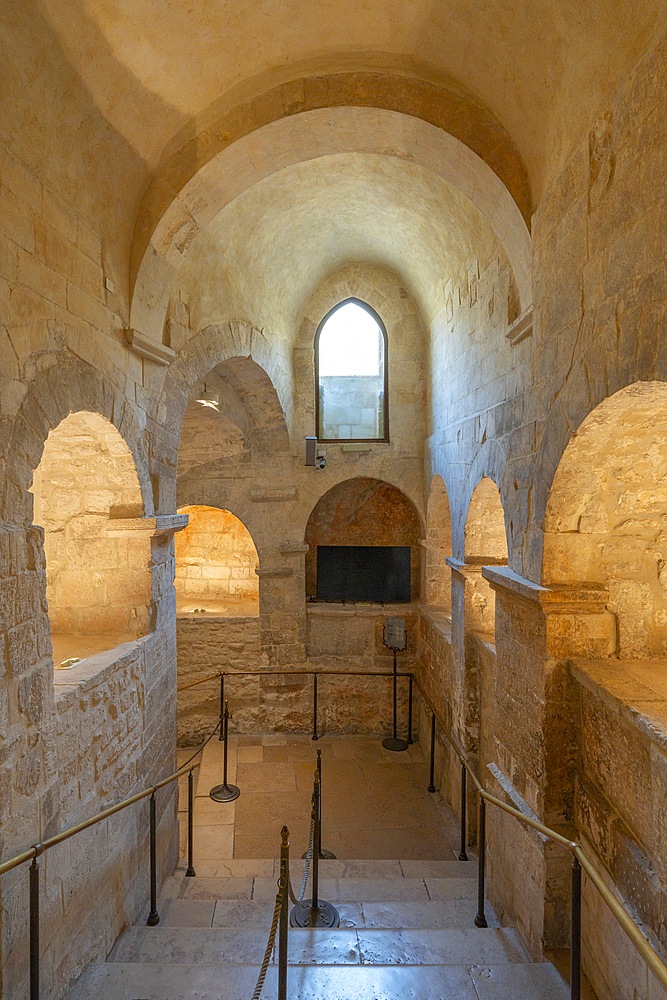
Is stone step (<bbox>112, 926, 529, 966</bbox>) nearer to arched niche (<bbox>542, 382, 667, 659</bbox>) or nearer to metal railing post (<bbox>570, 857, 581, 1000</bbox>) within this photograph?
metal railing post (<bbox>570, 857, 581, 1000</bbox>)

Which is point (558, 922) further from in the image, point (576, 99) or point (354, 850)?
point (576, 99)

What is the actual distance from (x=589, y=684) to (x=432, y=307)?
540 cm

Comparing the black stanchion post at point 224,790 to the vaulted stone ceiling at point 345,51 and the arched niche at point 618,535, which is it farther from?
the vaulted stone ceiling at point 345,51

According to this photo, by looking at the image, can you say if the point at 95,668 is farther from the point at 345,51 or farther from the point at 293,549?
the point at 293,549

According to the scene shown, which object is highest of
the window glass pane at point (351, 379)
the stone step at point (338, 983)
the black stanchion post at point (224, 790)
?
the window glass pane at point (351, 379)

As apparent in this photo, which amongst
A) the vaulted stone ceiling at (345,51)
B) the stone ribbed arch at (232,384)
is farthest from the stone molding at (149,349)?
the vaulted stone ceiling at (345,51)

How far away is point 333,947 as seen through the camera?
3186mm

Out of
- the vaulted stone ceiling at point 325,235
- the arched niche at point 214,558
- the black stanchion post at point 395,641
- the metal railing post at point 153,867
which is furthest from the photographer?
the arched niche at point 214,558

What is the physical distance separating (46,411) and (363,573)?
20.4 feet

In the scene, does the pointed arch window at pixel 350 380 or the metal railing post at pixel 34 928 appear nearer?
the metal railing post at pixel 34 928

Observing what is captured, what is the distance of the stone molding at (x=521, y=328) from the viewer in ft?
11.5

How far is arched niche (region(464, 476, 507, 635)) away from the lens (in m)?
5.34

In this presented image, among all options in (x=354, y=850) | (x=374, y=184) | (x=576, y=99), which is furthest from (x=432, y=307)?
(x=354, y=850)

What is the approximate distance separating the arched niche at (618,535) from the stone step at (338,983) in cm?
168
